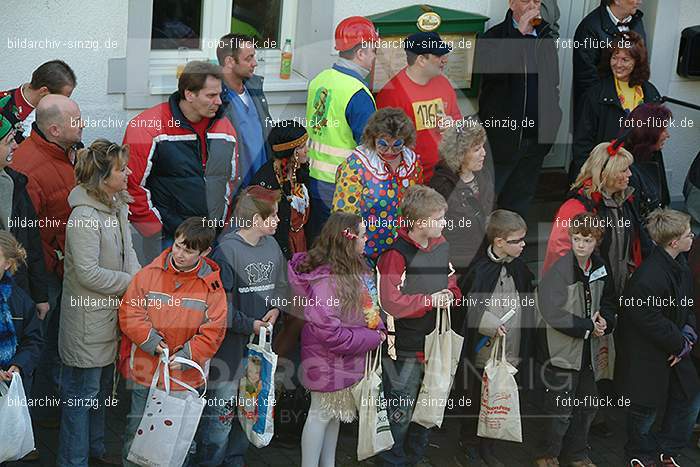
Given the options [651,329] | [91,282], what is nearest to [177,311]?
[91,282]

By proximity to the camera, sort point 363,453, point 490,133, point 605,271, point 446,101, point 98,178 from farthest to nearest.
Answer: point 490,133 → point 446,101 → point 605,271 → point 363,453 → point 98,178

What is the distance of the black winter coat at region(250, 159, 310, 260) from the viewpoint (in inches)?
279

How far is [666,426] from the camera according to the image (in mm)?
7613

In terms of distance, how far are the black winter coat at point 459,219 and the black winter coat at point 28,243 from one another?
2.40m

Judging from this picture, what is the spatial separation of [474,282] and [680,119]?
3828mm

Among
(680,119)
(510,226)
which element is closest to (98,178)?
(510,226)

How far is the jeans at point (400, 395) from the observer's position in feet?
23.1

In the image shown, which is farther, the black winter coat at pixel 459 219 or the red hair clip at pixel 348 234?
the black winter coat at pixel 459 219

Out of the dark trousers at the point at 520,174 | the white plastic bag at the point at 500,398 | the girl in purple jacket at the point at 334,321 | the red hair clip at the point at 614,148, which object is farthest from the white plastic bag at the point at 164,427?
the dark trousers at the point at 520,174

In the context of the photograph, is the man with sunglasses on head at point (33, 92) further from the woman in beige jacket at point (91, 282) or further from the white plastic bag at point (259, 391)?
the white plastic bag at point (259, 391)

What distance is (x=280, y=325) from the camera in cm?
693

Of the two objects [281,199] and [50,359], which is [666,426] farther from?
[50,359]

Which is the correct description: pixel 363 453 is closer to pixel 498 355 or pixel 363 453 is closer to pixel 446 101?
pixel 498 355

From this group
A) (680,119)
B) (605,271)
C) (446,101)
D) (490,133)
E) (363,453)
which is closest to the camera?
(363,453)
